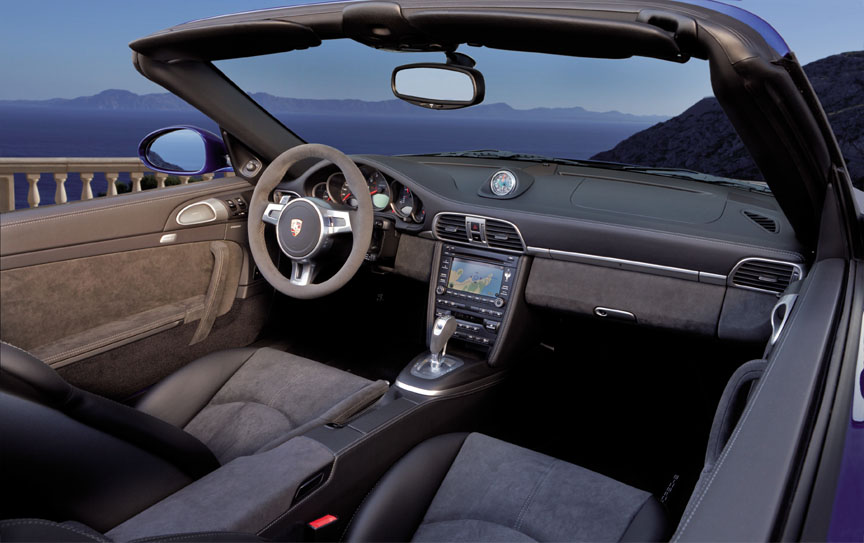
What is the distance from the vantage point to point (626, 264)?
253 cm

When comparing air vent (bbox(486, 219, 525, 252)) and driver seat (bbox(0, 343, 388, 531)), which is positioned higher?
air vent (bbox(486, 219, 525, 252))

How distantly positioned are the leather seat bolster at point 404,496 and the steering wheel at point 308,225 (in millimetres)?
655

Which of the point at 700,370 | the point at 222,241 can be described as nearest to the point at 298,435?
the point at 222,241

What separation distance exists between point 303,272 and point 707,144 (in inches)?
108

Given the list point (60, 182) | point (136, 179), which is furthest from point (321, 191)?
point (136, 179)

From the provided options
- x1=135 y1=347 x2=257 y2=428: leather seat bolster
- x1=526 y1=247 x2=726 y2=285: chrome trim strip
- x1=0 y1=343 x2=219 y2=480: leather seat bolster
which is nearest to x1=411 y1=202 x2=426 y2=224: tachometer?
x1=526 y1=247 x2=726 y2=285: chrome trim strip

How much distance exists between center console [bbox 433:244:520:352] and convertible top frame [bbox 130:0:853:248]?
114 cm

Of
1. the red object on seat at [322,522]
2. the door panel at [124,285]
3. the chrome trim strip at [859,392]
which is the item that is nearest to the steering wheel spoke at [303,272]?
the door panel at [124,285]

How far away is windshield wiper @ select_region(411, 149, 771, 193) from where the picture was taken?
8.69ft

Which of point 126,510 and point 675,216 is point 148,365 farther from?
point 675,216

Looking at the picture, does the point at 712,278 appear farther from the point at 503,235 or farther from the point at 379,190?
the point at 379,190

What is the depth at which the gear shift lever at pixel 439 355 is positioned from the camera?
263 cm

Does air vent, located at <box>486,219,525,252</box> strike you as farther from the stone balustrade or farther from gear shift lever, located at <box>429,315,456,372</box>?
the stone balustrade

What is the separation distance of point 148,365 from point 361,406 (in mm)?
883
